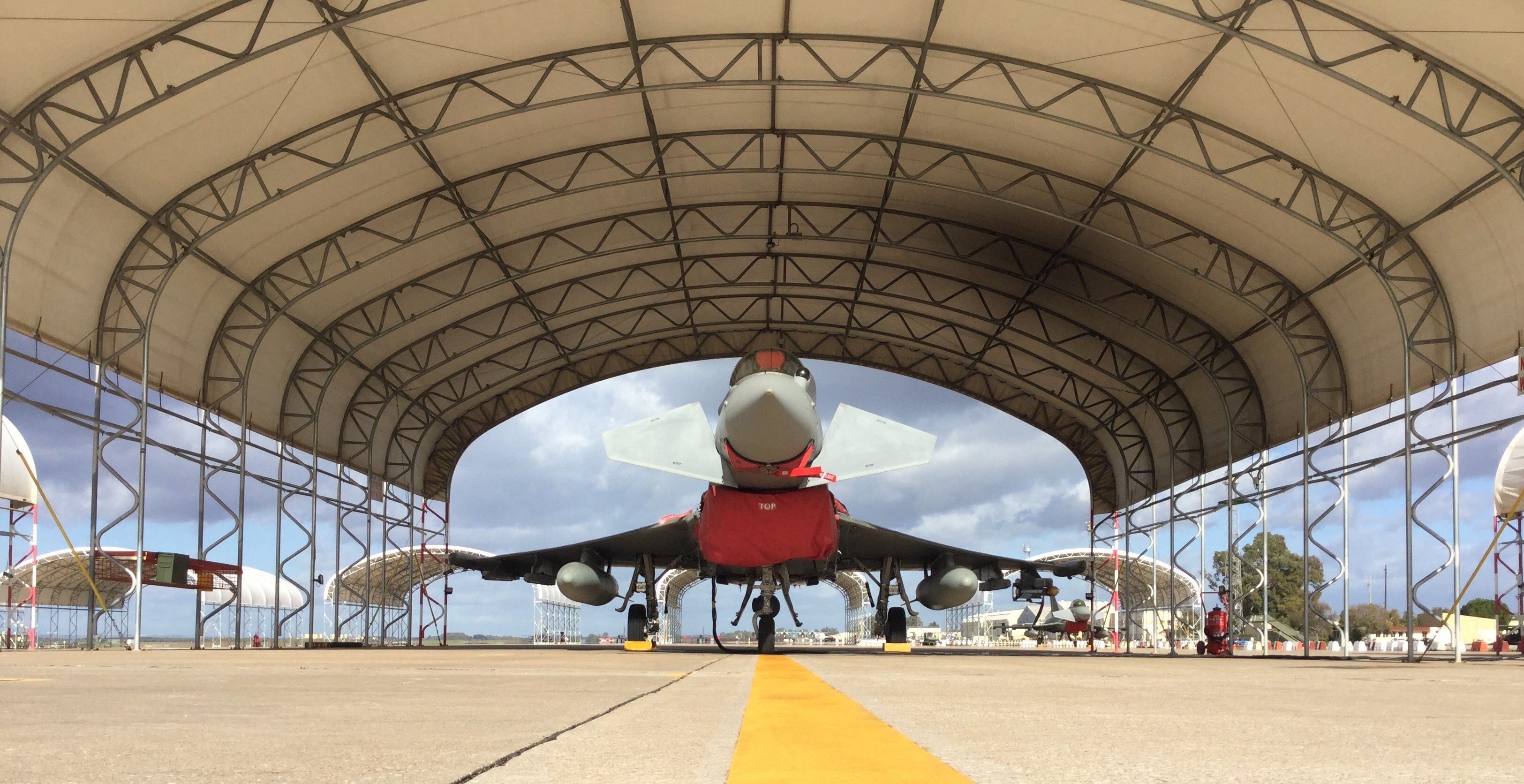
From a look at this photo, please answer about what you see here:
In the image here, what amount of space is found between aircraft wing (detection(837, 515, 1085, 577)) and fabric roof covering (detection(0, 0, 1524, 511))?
5.67m

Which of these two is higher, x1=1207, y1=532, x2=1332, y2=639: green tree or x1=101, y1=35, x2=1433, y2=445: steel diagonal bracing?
x1=101, y1=35, x2=1433, y2=445: steel diagonal bracing

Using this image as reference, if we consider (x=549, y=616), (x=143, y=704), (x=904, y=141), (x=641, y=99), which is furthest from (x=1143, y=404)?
(x=549, y=616)

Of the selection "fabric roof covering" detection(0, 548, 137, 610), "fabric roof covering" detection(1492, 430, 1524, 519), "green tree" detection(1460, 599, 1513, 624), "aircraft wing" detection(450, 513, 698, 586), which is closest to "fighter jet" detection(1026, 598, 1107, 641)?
"fabric roof covering" detection(1492, 430, 1524, 519)

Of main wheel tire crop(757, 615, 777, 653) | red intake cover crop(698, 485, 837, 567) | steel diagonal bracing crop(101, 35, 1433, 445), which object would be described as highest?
steel diagonal bracing crop(101, 35, 1433, 445)

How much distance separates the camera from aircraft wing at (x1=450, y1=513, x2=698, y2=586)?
21.7m

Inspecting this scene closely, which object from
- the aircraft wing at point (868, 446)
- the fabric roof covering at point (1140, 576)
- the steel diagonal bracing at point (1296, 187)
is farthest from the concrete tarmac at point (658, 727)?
the fabric roof covering at point (1140, 576)

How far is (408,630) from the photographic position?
3269 centimetres

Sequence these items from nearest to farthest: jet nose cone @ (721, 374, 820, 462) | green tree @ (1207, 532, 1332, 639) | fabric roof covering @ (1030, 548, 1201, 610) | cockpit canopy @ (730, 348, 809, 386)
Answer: jet nose cone @ (721, 374, 820, 462), cockpit canopy @ (730, 348, 809, 386), fabric roof covering @ (1030, 548, 1201, 610), green tree @ (1207, 532, 1332, 639)

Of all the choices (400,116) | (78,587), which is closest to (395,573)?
(78,587)

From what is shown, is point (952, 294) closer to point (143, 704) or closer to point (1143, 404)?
point (1143, 404)

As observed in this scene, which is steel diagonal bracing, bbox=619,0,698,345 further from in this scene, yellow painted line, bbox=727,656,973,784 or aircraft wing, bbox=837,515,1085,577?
yellow painted line, bbox=727,656,973,784

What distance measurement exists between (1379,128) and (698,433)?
10.5m

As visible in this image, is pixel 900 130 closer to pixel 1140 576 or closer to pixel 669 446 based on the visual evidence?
pixel 669 446

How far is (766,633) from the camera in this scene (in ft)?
55.9
